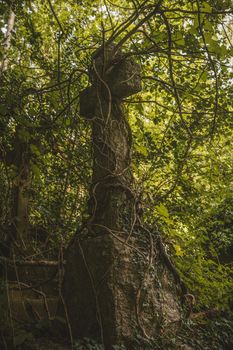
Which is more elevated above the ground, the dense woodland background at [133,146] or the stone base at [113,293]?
the dense woodland background at [133,146]

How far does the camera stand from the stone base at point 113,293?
10.8 ft

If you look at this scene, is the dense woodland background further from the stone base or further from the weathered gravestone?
the stone base

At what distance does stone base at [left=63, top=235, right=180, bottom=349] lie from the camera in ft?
10.8

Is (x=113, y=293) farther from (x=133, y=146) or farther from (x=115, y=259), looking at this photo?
(x=133, y=146)

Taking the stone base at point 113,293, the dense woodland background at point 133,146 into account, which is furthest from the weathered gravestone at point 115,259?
the dense woodland background at point 133,146

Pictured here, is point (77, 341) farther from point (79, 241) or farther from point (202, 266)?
point (202, 266)

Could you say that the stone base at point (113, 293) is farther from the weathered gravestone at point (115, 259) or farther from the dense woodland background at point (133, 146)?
the dense woodland background at point (133, 146)

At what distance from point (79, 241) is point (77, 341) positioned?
1046 millimetres

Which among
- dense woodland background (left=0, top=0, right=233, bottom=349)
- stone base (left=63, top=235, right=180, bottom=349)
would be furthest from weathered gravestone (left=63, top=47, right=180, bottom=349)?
dense woodland background (left=0, top=0, right=233, bottom=349)

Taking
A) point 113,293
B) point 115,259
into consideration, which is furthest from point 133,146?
point 113,293

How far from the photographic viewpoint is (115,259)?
3.41 m

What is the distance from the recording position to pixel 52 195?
514 cm

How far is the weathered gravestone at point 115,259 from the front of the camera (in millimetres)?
3346

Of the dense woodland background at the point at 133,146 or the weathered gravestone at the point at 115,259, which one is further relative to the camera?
the dense woodland background at the point at 133,146
